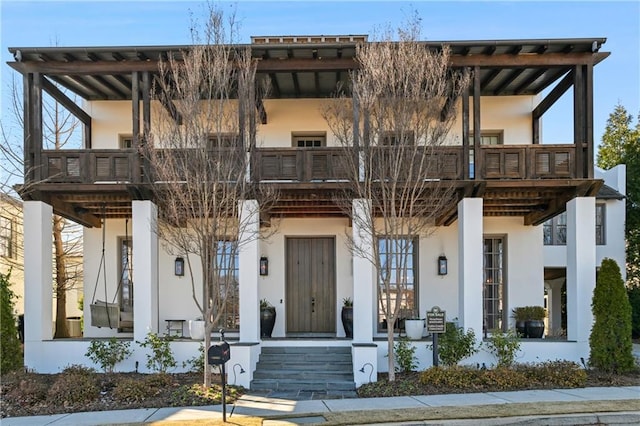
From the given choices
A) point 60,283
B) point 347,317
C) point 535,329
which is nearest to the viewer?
point 535,329

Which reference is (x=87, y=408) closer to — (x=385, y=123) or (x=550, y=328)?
(x=385, y=123)

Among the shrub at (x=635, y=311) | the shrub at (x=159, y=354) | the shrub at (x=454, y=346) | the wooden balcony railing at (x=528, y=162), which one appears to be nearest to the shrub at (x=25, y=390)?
the shrub at (x=159, y=354)

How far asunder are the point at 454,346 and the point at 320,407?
3.62 m

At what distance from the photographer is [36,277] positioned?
39.0 feet

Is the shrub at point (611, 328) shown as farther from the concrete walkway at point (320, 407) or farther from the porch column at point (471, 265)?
the porch column at point (471, 265)

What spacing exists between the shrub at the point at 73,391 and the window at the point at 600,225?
57.1ft

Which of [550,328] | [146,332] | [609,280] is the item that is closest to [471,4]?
[609,280]

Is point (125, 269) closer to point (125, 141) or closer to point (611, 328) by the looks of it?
point (125, 141)

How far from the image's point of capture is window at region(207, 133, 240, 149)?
33.5 ft

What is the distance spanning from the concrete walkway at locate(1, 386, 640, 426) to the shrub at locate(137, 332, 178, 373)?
2.16 m

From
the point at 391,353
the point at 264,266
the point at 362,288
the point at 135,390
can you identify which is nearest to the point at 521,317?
the point at 362,288

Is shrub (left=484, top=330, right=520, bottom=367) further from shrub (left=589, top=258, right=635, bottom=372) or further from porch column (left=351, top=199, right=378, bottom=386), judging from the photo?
porch column (left=351, top=199, right=378, bottom=386)

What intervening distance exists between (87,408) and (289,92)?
8.83 meters

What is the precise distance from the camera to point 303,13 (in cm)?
1310
